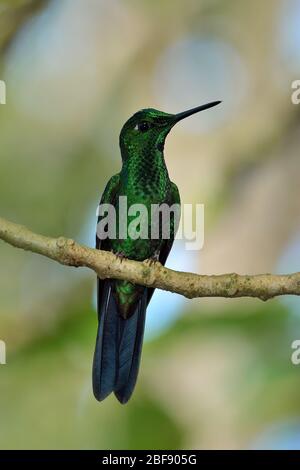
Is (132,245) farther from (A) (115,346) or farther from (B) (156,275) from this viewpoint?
(B) (156,275)

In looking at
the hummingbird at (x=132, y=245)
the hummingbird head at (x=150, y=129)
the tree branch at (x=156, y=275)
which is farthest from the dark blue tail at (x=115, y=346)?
the tree branch at (x=156, y=275)

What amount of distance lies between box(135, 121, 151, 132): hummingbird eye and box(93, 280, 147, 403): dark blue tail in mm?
1053

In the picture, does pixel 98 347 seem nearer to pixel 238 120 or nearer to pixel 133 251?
pixel 133 251

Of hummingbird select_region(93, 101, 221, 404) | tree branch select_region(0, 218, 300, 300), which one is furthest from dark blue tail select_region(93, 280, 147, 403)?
tree branch select_region(0, 218, 300, 300)

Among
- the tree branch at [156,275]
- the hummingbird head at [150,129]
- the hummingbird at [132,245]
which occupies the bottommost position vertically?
the tree branch at [156,275]

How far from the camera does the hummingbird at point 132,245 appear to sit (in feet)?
15.4

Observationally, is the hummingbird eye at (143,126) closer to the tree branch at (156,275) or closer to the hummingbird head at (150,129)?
the hummingbird head at (150,129)

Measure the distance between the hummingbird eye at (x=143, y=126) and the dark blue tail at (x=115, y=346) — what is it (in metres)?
1.05

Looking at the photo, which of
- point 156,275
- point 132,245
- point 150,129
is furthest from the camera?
point 150,129

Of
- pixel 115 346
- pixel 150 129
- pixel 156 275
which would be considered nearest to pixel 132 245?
pixel 115 346

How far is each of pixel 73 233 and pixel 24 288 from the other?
49 centimetres

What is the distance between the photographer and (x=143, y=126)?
4.85 meters

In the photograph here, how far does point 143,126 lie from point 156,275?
1590 mm
